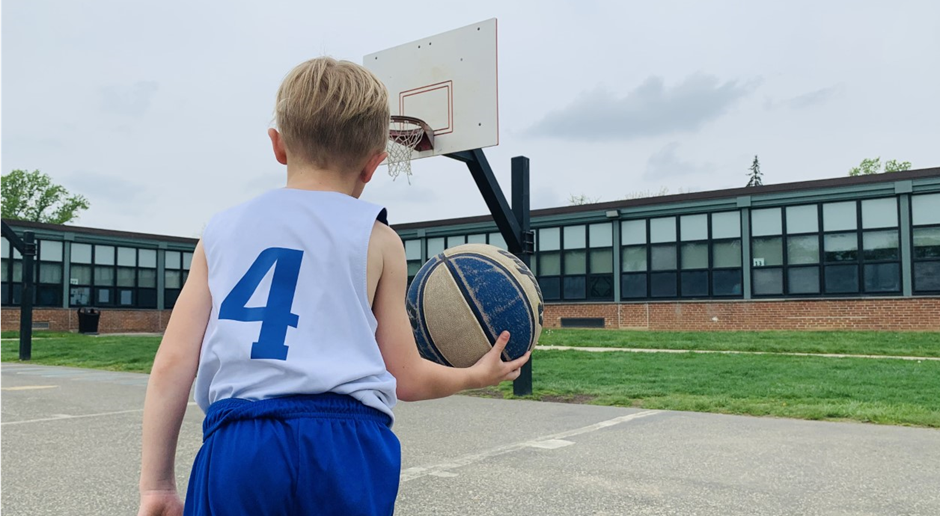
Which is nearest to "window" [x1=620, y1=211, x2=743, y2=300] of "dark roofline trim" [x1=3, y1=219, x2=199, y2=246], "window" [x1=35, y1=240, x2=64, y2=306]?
"dark roofline trim" [x1=3, y1=219, x2=199, y2=246]

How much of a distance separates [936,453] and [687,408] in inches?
120

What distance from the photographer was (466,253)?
2938mm

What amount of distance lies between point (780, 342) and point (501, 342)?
1850cm

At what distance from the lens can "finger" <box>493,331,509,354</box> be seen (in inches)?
98.5

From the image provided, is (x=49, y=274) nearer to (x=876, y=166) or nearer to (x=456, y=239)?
(x=456, y=239)

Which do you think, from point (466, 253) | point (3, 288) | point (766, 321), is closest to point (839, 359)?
point (766, 321)

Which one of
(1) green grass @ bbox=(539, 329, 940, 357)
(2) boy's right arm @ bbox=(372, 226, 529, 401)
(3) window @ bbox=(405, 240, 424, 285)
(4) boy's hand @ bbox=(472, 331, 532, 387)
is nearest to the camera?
(2) boy's right arm @ bbox=(372, 226, 529, 401)

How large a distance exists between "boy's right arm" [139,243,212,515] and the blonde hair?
15.0 inches

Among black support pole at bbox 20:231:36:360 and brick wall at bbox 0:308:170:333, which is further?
brick wall at bbox 0:308:170:333

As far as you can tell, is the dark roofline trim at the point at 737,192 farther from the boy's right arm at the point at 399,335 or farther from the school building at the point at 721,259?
the boy's right arm at the point at 399,335

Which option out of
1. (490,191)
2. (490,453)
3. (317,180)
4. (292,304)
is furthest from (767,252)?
(292,304)

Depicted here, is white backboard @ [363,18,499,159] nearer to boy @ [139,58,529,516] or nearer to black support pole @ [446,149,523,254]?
black support pole @ [446,149,523,254]

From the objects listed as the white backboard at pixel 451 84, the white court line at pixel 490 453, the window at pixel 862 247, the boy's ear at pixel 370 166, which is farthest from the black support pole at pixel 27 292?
the window at pixel 862 247

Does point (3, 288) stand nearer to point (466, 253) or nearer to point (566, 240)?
point (566, 240)
